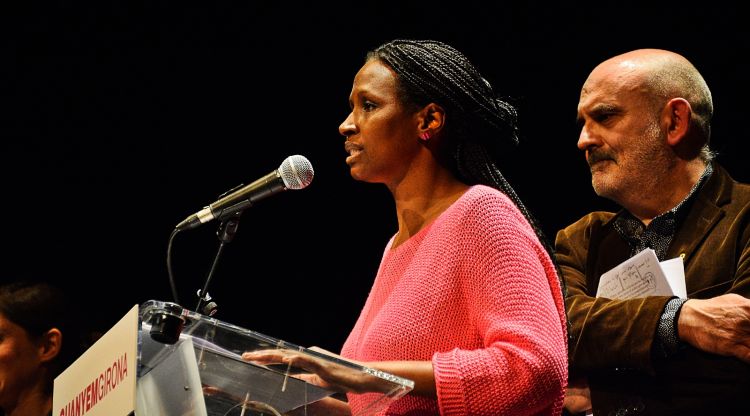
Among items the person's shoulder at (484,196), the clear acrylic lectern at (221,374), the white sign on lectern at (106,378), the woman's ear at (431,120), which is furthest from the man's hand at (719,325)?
the white sign on lectern at (106,378)

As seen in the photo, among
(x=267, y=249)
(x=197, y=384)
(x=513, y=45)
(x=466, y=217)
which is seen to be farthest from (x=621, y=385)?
(x=267, y=249)

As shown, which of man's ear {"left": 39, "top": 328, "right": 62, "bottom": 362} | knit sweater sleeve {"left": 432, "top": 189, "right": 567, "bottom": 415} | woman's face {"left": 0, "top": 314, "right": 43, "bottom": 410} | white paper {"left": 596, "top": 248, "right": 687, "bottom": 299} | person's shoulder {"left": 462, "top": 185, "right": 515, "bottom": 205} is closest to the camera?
knit sweater sleeve {"left": 432, "top": 189, "right": 567, "bottom": 415}

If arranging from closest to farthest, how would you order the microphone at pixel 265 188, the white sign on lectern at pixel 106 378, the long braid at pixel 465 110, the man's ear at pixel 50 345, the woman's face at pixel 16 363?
the white sign on lectern at pixel 106 378 < the microphone at pixel 265 188 < the long braid at pixel 465 110 < the woman's face at pixel 16 363 < the man's ear at pixel 50 345

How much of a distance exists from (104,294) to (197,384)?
3.40 metres

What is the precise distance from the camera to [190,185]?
487cm

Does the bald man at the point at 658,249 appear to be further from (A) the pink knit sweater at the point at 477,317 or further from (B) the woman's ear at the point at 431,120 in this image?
(B) the woman's ear at the point at 431,120

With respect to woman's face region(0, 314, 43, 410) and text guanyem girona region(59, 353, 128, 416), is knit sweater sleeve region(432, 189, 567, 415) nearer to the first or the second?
text guanyem girona region(59, 353, 128, 416)

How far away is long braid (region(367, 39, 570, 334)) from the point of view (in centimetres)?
233

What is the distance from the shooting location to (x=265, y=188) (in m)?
2.21

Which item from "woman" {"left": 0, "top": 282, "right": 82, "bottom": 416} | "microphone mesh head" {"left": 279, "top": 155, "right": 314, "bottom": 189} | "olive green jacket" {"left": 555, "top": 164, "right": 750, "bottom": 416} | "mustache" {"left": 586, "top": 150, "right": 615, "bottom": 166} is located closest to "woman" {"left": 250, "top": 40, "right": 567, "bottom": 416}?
"microphone mesh head" {"left": 279, "top": 155, "right": 314, "bottom": 189}

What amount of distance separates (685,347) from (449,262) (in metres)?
0.89

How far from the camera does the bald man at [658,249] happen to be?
2430mm

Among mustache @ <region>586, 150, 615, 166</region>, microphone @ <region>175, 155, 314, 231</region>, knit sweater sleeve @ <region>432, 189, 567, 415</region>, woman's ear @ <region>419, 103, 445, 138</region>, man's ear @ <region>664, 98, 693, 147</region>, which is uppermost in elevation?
woman's ear @ <region>419, 103, 445, 138</region>

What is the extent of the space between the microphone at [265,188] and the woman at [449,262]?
209mm
